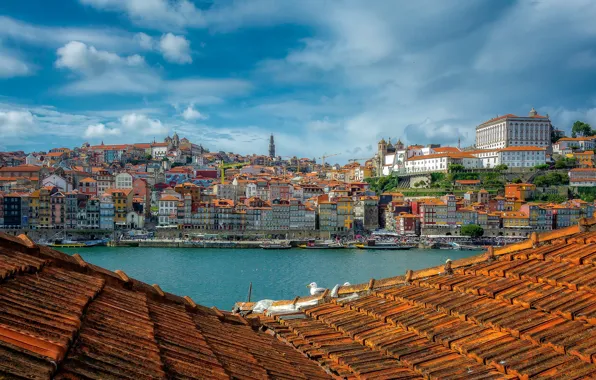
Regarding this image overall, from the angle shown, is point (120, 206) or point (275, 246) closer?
point (275, 246)

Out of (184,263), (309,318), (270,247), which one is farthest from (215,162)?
(309,318)

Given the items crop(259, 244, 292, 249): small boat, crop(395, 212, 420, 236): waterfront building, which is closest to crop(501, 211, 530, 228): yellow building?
crop(395, 212, 420, 236): waterfront building

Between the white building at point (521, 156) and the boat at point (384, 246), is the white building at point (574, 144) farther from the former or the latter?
the boat at point (384, 246)

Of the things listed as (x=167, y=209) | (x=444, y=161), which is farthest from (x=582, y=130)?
(x=167, y=209)

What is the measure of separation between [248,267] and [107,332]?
2711cm

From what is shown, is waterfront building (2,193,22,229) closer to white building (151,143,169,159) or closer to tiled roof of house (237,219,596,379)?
white building (151,143,169,159)

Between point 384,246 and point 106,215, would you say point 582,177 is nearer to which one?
point 384,246

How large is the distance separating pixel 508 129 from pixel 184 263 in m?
49.3

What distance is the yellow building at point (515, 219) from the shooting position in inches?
1762

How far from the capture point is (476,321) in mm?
3217

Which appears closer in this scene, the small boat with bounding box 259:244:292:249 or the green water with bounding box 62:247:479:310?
the green water with bounding box 62:247:479:310

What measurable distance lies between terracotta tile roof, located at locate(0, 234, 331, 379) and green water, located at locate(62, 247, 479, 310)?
15.1 m

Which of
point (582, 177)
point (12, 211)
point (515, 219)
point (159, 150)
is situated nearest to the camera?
point (12, 211)

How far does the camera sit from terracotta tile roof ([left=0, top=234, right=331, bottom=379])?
1.41 m
